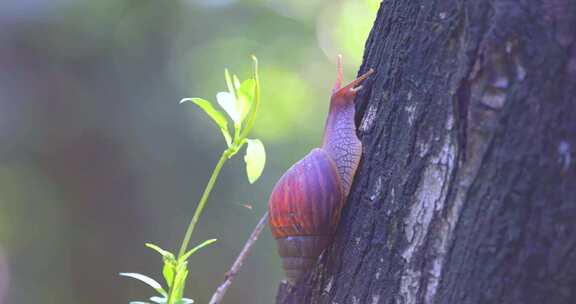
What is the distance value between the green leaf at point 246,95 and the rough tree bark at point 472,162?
0.26 meters

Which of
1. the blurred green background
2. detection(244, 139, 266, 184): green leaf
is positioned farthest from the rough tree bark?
the blurred green background

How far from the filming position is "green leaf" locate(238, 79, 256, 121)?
3.91 ft

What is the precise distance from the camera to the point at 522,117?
89 centimetres

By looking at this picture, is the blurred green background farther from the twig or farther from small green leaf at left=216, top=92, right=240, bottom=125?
small green leaf at left=216, top=92, right=240, bottom=125

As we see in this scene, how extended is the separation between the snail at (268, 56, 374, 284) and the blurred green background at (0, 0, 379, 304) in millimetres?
3653

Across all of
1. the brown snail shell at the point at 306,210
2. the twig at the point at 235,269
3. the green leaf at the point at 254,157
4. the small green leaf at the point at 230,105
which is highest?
the small green leaf at the point at 230,105

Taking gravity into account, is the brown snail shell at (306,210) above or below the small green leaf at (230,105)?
below

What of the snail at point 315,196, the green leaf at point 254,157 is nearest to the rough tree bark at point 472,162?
the snail at point 315,196

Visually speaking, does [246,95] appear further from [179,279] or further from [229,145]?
[179,279]

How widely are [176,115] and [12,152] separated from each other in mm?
1372

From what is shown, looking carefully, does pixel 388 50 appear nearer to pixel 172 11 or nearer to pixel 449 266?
pixel 449 266

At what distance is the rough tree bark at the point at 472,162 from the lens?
872mm

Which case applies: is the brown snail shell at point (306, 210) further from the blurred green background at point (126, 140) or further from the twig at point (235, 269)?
the blurred green background at point (126, 140)

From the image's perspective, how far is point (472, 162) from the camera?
0.94m
